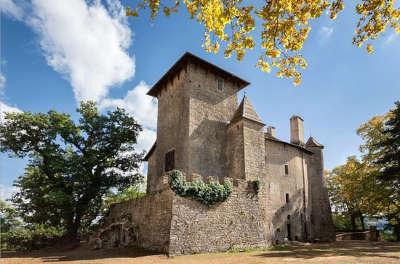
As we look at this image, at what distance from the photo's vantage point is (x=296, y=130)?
100ft

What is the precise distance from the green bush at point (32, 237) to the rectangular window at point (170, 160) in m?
9.80

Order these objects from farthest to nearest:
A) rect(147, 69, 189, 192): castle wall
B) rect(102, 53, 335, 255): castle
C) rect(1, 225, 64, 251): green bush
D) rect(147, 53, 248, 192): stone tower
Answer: rect(1, 225, 64, 251): green bush → rect(147, 69, 189, 192): castle wall → rect(147, 53, 248, 192): stone tower → rect(102, 53, 335, 255): castle

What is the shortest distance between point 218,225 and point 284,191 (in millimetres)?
10422

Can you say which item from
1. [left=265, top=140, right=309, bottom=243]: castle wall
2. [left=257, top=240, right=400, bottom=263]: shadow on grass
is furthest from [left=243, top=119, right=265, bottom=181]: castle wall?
[left=257, top=240, right=400, bottom=263]: shadow on grass

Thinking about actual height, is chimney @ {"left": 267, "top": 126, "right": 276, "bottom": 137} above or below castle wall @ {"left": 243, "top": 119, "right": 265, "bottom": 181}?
above

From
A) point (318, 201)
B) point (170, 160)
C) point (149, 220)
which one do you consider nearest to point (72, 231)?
point (149, 220)

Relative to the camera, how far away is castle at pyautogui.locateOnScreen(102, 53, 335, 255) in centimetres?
1622

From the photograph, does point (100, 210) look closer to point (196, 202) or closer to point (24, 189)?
point (24, 189)

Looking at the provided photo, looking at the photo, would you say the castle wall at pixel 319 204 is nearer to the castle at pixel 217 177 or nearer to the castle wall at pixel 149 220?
the castle at pixel 217 177

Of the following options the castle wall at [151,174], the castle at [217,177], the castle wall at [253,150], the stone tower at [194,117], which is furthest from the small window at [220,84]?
the castle wall at [151,174]

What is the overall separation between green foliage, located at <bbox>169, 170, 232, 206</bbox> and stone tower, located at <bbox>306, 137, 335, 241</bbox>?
14.1 metres

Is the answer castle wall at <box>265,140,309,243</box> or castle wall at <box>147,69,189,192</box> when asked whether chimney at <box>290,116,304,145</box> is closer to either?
castle wall at <box>265,140,309,243</box>

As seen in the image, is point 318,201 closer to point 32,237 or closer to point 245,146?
point 245,146

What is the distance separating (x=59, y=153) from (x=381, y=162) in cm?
2566
